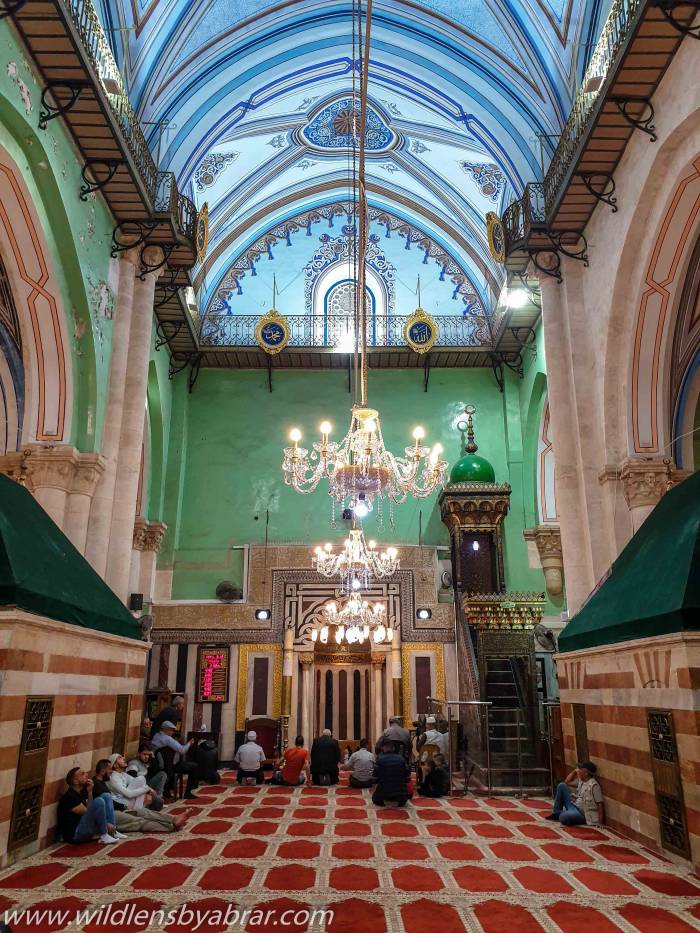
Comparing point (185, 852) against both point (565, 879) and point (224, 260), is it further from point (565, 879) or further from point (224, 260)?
point (224, 260)

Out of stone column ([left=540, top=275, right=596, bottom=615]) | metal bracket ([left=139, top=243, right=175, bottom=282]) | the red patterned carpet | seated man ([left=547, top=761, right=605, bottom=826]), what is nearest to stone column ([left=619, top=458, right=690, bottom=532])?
stone column ([left=540, top=275, right=596, bottom=615])

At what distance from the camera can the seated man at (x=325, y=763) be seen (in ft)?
27.9

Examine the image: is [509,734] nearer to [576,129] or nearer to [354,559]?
[354,559]

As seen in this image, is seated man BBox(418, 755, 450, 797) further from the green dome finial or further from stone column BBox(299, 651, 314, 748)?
the green dome finial

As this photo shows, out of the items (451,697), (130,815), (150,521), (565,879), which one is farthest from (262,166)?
(565,879)

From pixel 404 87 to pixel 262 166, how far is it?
9.67 ft

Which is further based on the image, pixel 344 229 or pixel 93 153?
pixel 344 229

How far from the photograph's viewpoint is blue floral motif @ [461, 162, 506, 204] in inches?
479

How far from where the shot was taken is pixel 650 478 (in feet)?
25.6

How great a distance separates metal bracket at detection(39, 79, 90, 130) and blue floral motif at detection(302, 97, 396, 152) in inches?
252

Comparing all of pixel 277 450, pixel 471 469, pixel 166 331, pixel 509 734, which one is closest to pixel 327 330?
pixel 277 450

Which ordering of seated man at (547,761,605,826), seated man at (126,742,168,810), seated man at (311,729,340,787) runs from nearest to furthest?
seated man at (547,761,605,826) → seated man at (126,742,168,810) → seated man at (311,729,340,787)

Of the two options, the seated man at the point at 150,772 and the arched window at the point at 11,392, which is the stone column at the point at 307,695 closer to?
the seated man at the point at 150,772

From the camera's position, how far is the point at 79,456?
775cm
